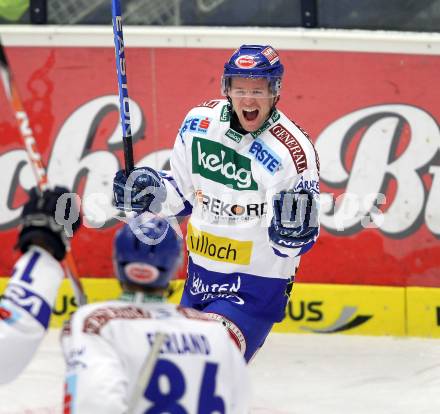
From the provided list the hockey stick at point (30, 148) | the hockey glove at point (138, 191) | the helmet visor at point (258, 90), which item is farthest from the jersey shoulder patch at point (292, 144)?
the hockey stick at point (30, 148)

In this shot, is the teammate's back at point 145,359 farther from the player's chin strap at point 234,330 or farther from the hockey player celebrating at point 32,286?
the player's chin strap at point 234,330

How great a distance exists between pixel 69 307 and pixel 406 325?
172 cm

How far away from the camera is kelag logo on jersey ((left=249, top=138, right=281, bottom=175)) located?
4.80 metres

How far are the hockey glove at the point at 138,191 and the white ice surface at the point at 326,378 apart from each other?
1.20 m

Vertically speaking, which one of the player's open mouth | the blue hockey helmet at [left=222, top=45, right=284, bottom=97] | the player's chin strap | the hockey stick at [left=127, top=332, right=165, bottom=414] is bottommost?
the player's chin strap

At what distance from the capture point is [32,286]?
326 cm

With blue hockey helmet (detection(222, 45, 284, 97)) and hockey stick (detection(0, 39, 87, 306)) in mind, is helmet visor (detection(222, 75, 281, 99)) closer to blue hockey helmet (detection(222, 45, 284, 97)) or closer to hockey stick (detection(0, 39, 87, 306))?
blue hockey helmet (detection(222, 45, 284, 97))

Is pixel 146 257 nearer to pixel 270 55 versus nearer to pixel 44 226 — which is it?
pixel 44 226

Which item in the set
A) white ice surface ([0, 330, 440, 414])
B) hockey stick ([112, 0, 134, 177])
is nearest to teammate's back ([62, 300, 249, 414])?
hockey stick ([112, 0, 134, 177])

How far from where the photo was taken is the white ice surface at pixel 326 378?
18.6ft

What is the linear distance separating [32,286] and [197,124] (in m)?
1.82

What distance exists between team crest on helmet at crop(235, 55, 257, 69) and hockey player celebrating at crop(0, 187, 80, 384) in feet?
5.17

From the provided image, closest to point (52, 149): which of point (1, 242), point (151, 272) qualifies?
point (1, 242)

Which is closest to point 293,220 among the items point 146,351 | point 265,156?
point 265,156
